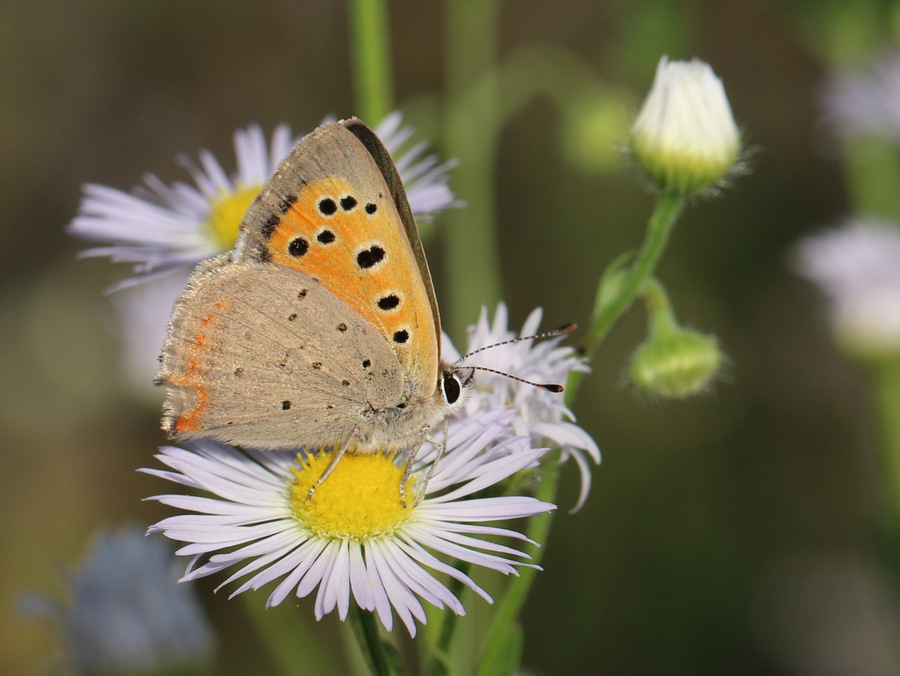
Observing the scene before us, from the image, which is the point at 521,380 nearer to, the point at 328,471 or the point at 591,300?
the point at 328,471

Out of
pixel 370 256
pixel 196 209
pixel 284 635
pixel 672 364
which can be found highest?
pixel 196 209

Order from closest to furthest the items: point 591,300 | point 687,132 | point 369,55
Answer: point 687,132
point 369,55
point 591,300

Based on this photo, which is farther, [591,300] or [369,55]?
[591,300]

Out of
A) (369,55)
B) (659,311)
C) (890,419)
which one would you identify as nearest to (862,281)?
(890,419)

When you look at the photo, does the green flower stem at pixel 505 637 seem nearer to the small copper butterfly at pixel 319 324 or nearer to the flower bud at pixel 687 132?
the small copper butterfly at pixel 319 324

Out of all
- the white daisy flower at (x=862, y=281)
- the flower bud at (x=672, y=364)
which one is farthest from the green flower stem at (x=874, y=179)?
the flower bud at (x=672, y=364)

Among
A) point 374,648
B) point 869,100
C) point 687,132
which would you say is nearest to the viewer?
point 374,648

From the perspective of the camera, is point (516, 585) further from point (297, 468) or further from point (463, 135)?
point (463, 135)
